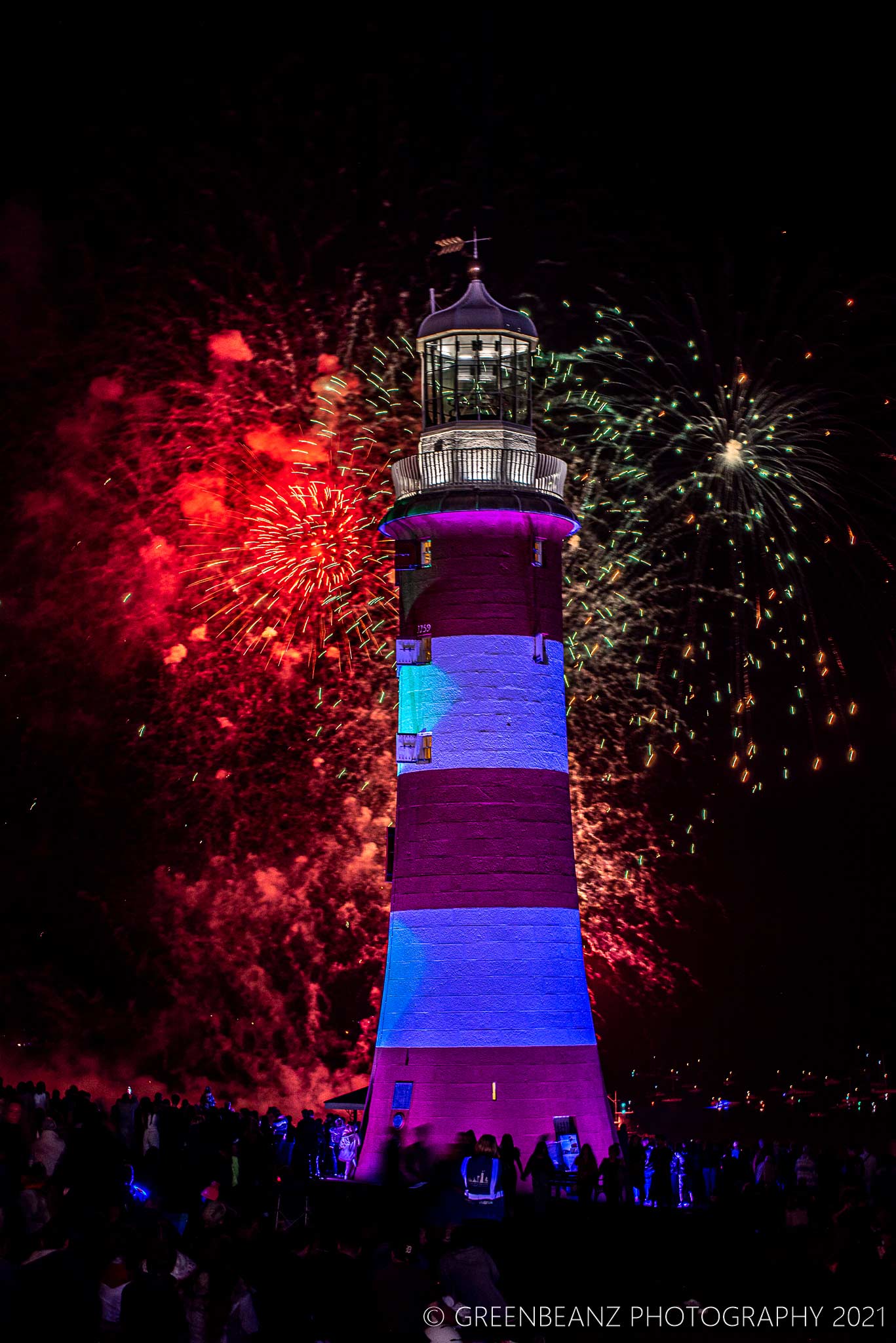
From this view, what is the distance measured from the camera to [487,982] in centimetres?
2994

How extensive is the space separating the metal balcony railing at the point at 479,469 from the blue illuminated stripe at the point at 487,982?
7.50m

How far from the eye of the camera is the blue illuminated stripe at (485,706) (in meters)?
30.7

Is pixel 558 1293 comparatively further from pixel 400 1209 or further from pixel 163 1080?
pixel 163 1080

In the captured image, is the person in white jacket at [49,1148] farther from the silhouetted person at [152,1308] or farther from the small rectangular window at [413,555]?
the small rectangular window at [413,555]

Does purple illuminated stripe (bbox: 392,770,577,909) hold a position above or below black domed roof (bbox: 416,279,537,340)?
below

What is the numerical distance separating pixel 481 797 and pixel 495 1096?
493 centimetres

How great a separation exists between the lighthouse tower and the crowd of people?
986mm

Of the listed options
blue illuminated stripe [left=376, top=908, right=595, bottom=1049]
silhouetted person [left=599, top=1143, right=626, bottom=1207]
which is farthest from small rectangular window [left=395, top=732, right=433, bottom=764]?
silhouetted person [left=599, top=1143, right=626, bottom=1207]

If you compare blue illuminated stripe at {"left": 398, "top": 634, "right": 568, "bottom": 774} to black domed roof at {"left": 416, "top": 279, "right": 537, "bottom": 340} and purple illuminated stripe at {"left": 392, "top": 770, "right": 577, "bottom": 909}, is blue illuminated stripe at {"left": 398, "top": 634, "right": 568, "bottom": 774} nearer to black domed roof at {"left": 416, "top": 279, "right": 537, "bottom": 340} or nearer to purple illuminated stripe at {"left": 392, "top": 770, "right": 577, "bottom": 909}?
purple illuminated stripe at {"left": 392, "top": 770, "right": 577, "bottom": 909}

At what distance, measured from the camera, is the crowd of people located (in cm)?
1595

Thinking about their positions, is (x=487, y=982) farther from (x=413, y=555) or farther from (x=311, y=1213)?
(x=413, y=555)

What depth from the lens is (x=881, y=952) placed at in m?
64.2

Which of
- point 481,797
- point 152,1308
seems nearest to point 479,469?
point 481,797

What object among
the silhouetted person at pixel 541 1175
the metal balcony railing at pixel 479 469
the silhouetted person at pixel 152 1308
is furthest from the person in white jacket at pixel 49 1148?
the metal balcony railing at pixel 479 469
